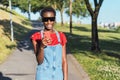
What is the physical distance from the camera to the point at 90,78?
13.3 meters

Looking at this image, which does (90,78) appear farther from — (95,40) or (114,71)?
(95,40)

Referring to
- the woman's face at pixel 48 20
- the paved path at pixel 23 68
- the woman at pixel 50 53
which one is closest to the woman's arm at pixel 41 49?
the woman at pixel 50 53

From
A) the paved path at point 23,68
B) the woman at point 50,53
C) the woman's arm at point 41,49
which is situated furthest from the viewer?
→ the paved path at point 23,68

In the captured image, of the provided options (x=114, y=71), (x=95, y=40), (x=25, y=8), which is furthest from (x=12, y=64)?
(x=25, y=8)

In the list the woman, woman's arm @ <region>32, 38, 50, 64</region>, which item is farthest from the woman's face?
woman's arm @ <region>32, 38, 50, 64</region>

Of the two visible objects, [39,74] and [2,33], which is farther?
[2,33]

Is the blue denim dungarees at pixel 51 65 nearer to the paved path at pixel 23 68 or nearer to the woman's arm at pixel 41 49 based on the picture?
the woman's arm at pixel 41 49

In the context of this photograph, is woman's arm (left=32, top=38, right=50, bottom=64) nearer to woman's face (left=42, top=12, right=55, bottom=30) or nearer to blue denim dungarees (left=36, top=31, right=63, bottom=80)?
blue denim dungarees (left=36, top=31, right=63, bottom=80)

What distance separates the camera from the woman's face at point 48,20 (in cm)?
489

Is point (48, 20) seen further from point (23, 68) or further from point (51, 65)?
point (23, 68)

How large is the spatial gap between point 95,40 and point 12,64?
6980 mm

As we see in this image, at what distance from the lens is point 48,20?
4910mm

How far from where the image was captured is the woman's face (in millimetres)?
4891

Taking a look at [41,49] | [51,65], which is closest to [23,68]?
[51,65]
